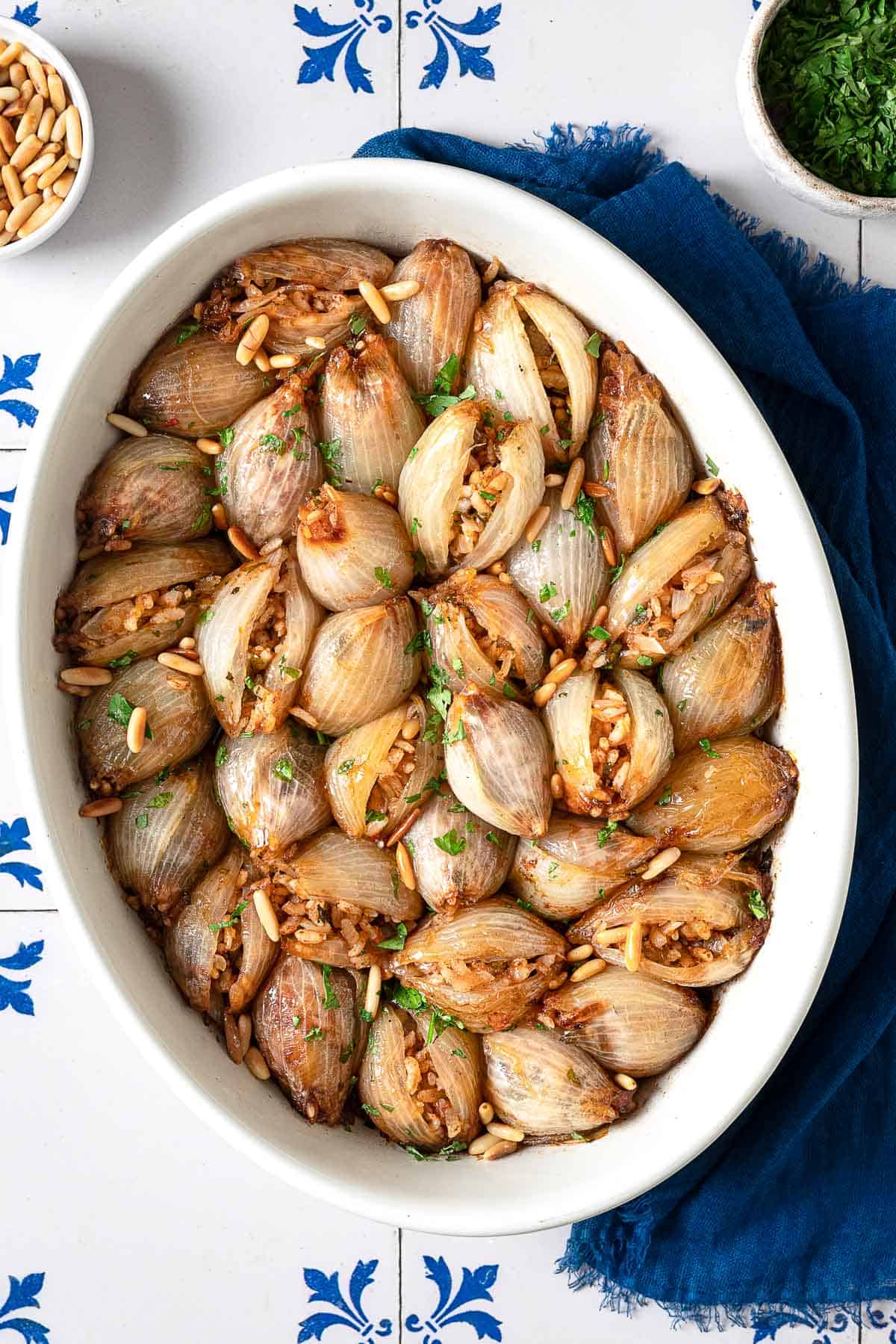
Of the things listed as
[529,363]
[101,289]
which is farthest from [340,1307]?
[101,289]

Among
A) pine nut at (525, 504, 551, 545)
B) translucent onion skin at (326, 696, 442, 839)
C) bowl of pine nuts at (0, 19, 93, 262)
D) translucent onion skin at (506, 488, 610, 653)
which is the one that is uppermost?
bowl of pine nuts at (0, 19, 93, 262)

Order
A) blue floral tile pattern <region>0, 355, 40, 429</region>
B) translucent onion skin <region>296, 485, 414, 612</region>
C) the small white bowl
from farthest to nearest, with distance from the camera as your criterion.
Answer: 1. blue floral tile pattern <region>0, 355, 40, 429</region>
2. the small white bowl
3. translucent onion skin <region>296, 485, 414, 612</region>

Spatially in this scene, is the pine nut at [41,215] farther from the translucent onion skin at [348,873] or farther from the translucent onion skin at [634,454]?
the translucent onion skin at [348,873]

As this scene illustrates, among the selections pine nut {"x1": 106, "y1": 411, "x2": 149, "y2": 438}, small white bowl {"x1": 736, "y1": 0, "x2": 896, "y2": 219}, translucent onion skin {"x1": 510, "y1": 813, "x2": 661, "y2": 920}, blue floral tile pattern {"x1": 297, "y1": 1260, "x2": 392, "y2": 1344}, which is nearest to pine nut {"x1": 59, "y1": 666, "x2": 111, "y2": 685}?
pine nut {"x1": 106, "y1": 411, "x2": 149, "y2": 438}

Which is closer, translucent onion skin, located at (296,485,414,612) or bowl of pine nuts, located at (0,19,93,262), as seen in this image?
translucent onion skin, located at (296,485,414,612)

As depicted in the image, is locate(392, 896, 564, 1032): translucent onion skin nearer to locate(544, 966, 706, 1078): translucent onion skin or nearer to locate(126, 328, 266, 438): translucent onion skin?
locate(544, 966, 706, 1078): translucent onion skin

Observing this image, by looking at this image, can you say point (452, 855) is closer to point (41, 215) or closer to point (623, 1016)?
point (623, 1016)
